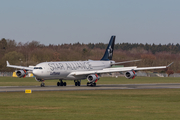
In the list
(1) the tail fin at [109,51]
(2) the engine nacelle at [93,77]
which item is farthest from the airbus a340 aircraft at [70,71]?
(1) the tail fin at [109,51]

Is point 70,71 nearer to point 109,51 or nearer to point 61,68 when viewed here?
point 61,68

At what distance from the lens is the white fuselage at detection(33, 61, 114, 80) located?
6232 cm

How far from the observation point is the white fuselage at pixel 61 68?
6232 cm

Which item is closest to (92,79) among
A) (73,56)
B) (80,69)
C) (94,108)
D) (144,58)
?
(80,69)

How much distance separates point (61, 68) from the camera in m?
65.4

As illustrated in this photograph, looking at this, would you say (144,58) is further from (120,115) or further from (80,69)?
(120,115)

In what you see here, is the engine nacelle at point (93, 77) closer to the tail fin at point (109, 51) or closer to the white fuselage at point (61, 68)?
the white fuselage at point (61, 68)

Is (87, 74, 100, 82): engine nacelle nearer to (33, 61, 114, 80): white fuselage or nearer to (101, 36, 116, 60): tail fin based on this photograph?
(33, 61, 114, 80): white fuselage

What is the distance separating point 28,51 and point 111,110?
504ft

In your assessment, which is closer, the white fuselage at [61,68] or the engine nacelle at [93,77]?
the white fuselage at [61,68]

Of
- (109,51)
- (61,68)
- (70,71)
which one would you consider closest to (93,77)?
(70,71)

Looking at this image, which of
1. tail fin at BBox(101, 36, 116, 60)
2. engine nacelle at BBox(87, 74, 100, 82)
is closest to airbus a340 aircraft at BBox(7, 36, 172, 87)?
engine nacelle at BBox(87, 74, 100, 82)

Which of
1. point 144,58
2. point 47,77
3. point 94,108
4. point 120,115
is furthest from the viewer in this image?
point 144,58

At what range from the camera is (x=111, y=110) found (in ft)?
96.4
